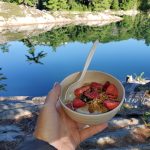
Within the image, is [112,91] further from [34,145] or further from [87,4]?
[87,4]

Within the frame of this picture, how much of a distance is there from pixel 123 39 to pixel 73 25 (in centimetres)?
1232

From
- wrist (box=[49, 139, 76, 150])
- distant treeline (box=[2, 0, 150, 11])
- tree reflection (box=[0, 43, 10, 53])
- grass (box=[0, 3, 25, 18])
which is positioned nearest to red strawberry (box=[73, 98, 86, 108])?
wrist (box=[49, 139, 76, 150])

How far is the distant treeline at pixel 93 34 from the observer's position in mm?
53097

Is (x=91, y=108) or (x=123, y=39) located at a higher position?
(x=91, y=108)

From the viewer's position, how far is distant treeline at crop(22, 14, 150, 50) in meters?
53.1

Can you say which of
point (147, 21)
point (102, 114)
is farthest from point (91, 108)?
point (147, 21)

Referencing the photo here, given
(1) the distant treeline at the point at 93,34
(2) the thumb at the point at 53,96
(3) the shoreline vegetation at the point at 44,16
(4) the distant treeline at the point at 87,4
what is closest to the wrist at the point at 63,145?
(2) the thumb at the point at 53,96

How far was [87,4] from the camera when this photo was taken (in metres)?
76.1

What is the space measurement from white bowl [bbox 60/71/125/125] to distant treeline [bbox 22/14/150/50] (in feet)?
147

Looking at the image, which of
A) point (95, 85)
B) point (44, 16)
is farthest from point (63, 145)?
point (44, 16)

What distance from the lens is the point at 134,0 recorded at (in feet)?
267

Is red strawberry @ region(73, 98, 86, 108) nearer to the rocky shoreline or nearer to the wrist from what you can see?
the wrist

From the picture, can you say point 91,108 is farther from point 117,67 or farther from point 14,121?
point 117,67

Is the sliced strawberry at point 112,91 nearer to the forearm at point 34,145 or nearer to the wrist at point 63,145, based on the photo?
the wrist at point 63,145
